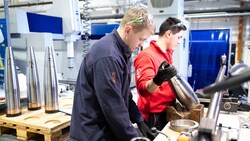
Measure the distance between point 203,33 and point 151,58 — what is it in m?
3.03

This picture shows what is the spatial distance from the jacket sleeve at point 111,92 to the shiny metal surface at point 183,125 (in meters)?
0.34

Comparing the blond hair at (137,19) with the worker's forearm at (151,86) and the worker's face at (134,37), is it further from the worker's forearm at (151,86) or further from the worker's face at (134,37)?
the worker's forearm at (151,86)

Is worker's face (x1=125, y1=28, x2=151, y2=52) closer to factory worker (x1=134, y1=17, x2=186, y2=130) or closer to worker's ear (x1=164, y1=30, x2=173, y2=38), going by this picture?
factory worker (x1=134, y1=17, x2=186, y2=130)

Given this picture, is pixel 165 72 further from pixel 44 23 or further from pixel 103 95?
pixel 44 23

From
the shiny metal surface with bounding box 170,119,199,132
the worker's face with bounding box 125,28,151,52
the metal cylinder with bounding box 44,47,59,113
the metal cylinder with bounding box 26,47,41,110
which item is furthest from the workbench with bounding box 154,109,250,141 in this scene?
the metal cylinder with bounding box 26,47,41,110

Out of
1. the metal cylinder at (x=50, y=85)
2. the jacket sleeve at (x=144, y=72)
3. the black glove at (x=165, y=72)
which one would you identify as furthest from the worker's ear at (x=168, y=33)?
the metal cylinder at (x=50, y=85)

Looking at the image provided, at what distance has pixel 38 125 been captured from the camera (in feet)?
5.26

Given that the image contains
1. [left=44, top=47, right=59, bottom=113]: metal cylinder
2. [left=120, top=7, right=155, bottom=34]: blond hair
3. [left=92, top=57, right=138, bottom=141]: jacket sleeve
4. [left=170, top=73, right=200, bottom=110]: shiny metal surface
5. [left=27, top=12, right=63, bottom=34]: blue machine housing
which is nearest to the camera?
[left=92, top=57, right=138, bottom=141]: jacket sleeve

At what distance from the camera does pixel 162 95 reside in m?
1.75

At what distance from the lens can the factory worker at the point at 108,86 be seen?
3.78 feet

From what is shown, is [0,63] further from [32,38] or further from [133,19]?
[133,19]

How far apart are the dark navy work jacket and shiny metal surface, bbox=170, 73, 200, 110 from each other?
0.39 m

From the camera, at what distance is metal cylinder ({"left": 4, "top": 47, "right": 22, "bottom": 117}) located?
5.71ft

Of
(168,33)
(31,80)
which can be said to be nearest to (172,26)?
(168,33)
